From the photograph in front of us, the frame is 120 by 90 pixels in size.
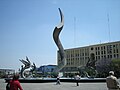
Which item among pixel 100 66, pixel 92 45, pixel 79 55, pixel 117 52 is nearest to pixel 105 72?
pixel 100 66

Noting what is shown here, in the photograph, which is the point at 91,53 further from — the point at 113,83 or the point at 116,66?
the point at 113,83

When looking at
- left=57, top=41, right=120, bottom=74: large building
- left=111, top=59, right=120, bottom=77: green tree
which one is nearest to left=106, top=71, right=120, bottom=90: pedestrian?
left=111, top=59, right=120, bottom=77: green tree

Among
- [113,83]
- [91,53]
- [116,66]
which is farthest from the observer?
[91,53]

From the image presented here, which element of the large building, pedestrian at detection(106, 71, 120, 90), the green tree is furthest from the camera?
the large building

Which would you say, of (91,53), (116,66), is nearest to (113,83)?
(116,66)

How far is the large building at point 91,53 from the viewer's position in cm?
8591

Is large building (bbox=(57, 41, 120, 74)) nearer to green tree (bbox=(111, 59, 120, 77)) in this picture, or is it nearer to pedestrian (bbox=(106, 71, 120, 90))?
green tree (bbox=(111, 59, 120, 77))

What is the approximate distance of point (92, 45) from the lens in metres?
96.3

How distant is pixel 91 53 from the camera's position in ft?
317

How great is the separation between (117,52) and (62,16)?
6062cm

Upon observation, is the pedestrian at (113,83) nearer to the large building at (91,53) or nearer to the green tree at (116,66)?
the green tree at (116,66)

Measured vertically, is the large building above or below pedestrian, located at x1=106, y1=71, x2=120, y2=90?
above

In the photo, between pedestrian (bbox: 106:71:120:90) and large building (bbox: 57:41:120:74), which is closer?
pedestrian (bbox: 106:71:120:90)

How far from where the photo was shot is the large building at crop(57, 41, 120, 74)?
282 feet
